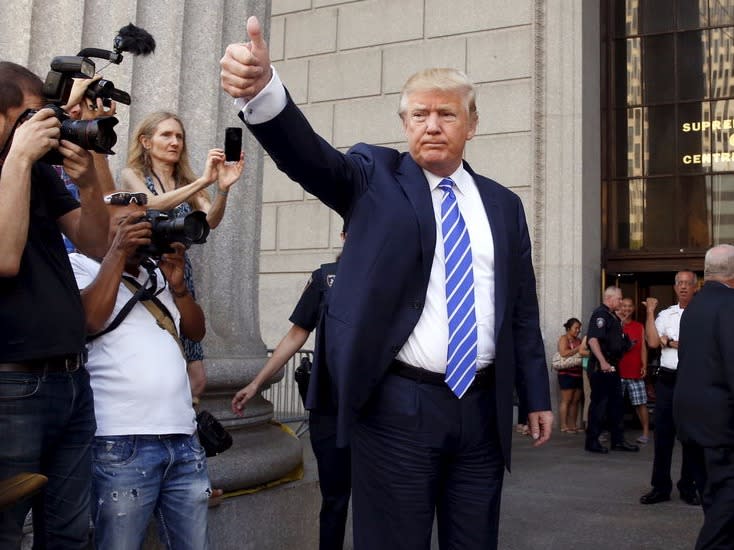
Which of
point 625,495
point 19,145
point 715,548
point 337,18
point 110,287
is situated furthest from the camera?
point 337,18

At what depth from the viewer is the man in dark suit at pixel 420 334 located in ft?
8.82

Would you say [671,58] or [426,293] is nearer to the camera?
[426,293]

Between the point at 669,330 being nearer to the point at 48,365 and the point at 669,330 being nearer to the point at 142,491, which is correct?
the point at 142,491

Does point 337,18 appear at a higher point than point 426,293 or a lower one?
higher

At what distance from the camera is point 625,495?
25.0ft

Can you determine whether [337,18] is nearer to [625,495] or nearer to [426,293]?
[625,495]

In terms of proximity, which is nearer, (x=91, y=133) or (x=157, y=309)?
(x=91, y=133)

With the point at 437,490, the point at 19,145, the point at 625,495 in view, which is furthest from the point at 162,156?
the point at 625,495

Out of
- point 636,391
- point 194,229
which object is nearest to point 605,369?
point 636,391

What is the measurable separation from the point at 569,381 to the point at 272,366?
8.06 metres

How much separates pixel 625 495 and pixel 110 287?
5.99 meters

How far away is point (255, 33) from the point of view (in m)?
2.18

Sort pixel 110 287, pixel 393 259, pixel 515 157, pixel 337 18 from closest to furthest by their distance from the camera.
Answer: pixel 393 259, pixel 110 287, pixel 515 157, pixel 337 18

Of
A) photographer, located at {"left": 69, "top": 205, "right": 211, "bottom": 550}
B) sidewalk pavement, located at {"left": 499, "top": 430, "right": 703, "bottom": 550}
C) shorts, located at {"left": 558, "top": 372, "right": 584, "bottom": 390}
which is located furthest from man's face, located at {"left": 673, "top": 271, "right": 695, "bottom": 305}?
photographer, located at {"left": 69, "top": 205, "right": 211, "bottom": 550}
